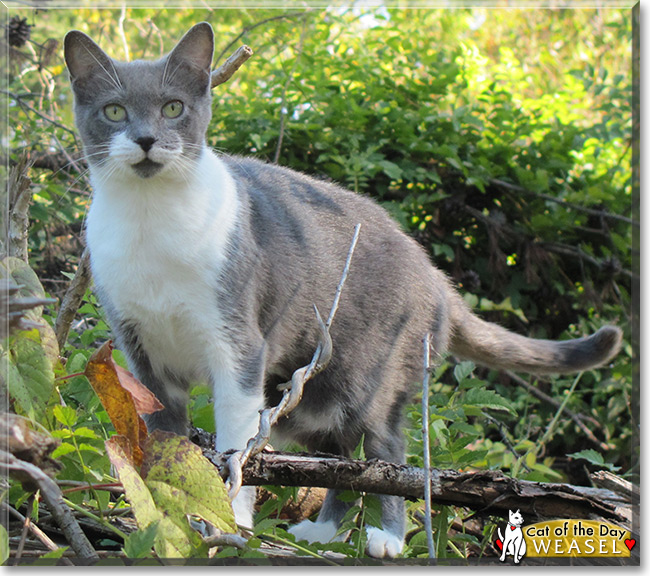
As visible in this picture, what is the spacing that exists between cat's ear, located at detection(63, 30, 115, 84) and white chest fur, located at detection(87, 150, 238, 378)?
292 millimetres

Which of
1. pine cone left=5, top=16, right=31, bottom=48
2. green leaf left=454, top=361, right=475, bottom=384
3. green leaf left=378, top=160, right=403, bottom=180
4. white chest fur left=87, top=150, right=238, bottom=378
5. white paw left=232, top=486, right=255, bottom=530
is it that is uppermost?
pine cone left=5, top=16, right=31, bottom=48

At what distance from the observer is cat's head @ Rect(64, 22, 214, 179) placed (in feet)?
6.51

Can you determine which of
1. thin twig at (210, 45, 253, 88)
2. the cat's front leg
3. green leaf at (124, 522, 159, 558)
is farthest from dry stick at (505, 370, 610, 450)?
green leaf at (124, 522, 159, 558)

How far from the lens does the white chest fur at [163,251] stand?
2.03 m

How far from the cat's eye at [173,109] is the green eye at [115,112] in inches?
4.5

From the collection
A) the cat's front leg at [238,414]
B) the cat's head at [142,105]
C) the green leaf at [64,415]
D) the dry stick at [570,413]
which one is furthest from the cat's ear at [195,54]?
the dry stick at [570,413]

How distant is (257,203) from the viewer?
2.38 meters

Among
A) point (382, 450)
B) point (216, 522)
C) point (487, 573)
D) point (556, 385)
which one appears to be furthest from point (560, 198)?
point (216, 522)

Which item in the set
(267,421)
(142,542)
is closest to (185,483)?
(142,542)

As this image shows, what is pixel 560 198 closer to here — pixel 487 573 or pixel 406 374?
pixel 406 374

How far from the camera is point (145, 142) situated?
194cm

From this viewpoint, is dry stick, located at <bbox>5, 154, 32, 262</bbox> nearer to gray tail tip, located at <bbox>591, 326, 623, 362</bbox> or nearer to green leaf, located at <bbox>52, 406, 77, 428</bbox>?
green leaf, located at <bbox>52, 406, 77, 428</bbox>

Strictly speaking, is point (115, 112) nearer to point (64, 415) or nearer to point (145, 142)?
point (145, 142)

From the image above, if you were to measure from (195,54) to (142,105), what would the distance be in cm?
25
